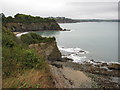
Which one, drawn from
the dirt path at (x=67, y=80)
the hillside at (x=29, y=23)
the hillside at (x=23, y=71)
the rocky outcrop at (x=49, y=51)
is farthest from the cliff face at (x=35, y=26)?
the hillside at (x=23, y=71)

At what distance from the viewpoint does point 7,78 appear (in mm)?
6867

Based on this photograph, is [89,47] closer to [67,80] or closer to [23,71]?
[67,80]

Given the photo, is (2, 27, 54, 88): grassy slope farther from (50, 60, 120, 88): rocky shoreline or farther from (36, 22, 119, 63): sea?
(36, 22, 119, 63): sea

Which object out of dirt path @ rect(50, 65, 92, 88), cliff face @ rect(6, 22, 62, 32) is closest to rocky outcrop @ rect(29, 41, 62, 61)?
dirt path @ rect(50, 65, 92, 88)

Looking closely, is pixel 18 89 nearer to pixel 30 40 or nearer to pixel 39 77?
pixel 39 77

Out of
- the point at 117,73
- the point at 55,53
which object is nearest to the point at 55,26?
the point at 55,53

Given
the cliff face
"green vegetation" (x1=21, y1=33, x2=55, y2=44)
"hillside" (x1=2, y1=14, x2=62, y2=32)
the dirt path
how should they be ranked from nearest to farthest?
1. the dirt path
2. "green vegetation" (x1=21, y1=33, x2=55, y2=44)
3. "hillside" (x1=2, y1=14, x2=62, y2=32)
4. the cliff face

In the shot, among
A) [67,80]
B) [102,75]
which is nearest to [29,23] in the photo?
[102,75]

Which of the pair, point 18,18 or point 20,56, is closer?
point 20,56

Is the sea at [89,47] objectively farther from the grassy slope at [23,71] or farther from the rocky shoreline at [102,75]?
the grassy slope at [23,71]

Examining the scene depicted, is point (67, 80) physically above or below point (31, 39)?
below

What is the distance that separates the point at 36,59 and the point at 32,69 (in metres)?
1.11

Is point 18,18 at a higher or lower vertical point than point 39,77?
higher

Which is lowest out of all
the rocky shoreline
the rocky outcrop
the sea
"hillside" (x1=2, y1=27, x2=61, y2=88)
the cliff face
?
the rocky shoreline
